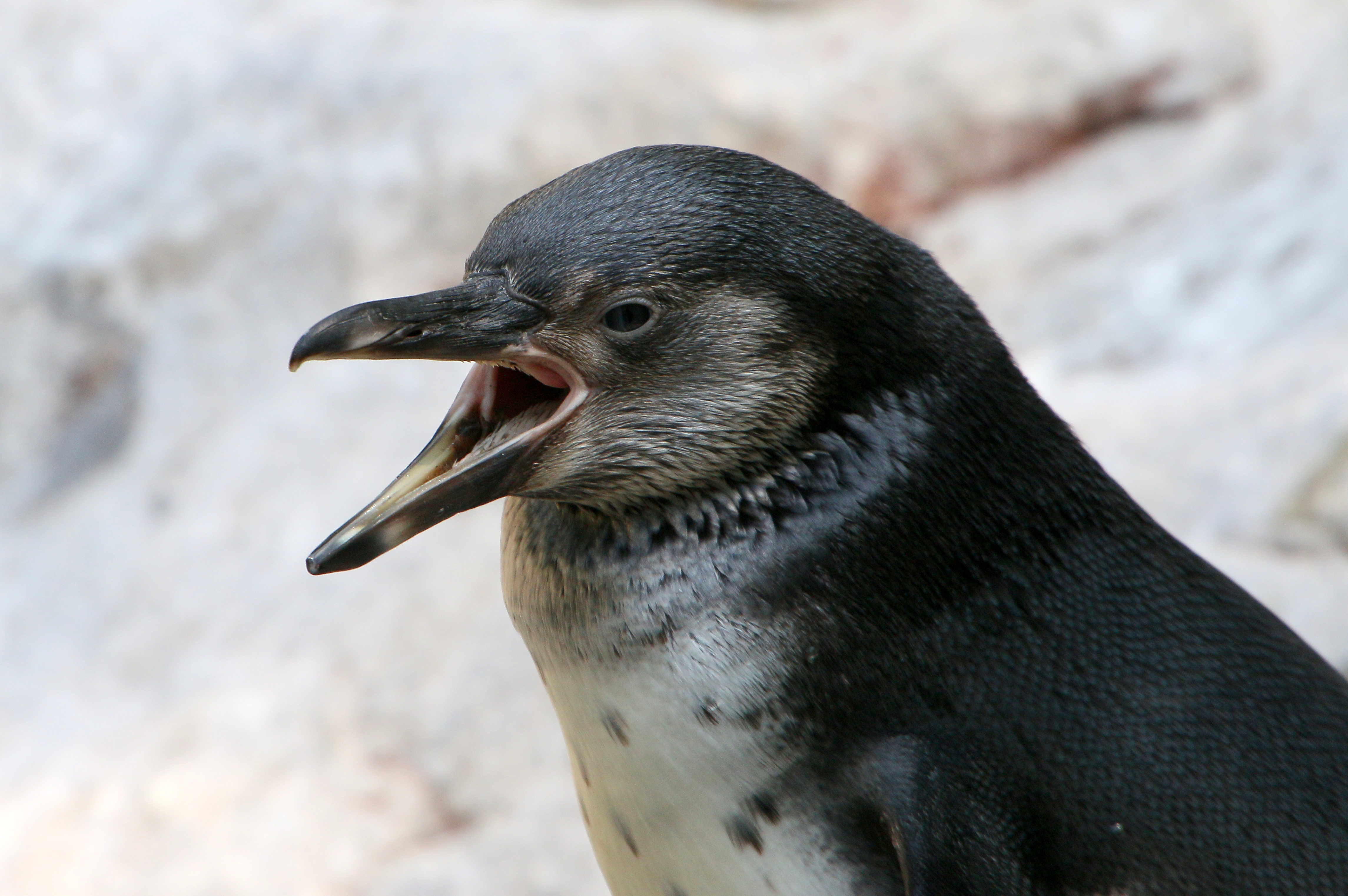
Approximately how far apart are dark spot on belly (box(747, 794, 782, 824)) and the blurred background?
116cm

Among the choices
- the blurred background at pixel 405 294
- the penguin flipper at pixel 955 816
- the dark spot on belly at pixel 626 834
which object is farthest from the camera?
the blurred background at pixel 405 294

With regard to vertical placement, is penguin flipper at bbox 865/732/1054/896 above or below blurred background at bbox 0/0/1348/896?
below

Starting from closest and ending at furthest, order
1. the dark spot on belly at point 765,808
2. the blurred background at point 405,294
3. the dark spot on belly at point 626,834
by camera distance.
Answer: the dark spot on belly at point 765,808, the dark spot on belly at point 626,834, the blurred background at point 405,294

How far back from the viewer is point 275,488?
3123 millimetres

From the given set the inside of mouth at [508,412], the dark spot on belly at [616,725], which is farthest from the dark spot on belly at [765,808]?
the inside of mouth at [508,412]

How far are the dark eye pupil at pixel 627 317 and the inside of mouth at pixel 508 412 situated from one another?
0.09 metres

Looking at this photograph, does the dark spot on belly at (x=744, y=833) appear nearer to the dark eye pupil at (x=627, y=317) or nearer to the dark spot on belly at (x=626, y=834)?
the dark spot on belly at (x=626, y=834)

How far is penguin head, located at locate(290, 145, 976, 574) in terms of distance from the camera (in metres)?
1.22

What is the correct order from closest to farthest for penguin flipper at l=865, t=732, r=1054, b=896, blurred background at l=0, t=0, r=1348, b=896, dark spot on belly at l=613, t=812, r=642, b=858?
penguin flipper at l=865, t=732, r=1054, b=896 → dark spot on belly at l=613, t=812, r=642, b=858 → blurred background at l=0, t=0, r=1348, b=896

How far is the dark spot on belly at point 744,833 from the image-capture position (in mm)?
1276

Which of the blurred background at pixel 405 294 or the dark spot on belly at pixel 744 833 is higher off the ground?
the blurred background at pixel 405 294

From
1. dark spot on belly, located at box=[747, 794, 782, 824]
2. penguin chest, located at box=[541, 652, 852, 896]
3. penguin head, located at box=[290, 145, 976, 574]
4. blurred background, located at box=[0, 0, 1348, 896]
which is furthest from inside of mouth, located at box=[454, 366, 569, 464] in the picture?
blurred background, located at box=[0, 0, 1348, 896]

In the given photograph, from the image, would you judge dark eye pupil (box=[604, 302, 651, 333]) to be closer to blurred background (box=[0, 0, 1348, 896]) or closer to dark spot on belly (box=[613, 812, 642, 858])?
dark spot on belly (box=[613, 812, 642, 858])

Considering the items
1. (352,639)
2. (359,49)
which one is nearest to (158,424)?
(352,639)
